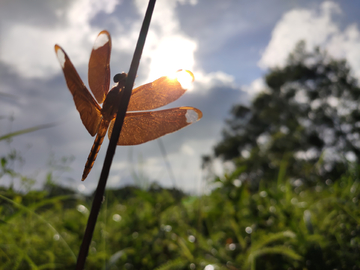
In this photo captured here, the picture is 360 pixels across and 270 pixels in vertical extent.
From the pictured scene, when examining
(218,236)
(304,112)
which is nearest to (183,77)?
(218,236)

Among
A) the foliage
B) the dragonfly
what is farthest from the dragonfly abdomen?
the foliage

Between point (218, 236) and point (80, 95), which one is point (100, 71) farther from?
point (218, 236)

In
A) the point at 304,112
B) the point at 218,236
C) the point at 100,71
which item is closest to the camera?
the point at 100,71

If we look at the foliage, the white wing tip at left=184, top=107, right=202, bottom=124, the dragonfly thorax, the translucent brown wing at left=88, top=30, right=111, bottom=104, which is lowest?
the foliage

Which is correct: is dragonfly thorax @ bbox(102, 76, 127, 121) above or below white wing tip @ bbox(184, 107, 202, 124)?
above

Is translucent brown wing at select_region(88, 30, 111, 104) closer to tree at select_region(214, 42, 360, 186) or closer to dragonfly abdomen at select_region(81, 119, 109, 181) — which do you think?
dragonfly abdomen at select_region(81, 119, 109, 181)

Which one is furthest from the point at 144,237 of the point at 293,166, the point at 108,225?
the point at 293,166
